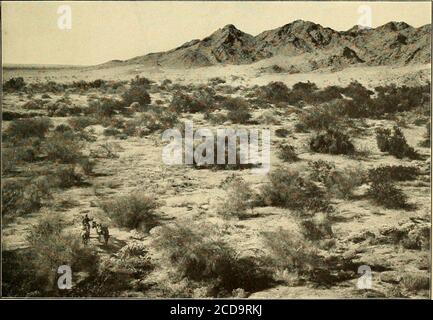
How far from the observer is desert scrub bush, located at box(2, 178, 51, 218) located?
1062 centimetres

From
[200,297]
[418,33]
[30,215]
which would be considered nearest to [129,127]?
[30,215]

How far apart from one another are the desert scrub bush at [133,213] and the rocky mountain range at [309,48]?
589cm

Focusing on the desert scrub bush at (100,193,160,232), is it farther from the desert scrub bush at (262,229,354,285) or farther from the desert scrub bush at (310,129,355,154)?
the desert scrub bush at (310,129,355,154)

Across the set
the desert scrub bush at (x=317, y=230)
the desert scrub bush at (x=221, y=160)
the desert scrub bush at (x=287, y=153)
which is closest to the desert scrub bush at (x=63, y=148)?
the desert scrub bush at (x=221, y=160)

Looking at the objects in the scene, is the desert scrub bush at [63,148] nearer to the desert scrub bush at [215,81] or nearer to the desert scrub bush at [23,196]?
the desert scrub bush at [23,196]

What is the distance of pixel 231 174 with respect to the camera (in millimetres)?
11828

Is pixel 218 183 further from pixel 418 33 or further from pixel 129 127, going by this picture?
pixel 418 33

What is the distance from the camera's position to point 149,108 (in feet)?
47.6

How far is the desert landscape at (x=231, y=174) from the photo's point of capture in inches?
367

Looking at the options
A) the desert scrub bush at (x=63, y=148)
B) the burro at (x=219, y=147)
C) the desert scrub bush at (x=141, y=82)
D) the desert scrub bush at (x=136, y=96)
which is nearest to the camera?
the desert scrub bush at (x=63, y=148)

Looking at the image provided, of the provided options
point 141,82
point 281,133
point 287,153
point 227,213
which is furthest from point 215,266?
point 141,82

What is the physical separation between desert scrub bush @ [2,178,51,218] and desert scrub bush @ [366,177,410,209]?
7.57 metres

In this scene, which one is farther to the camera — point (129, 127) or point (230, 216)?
point (129, 127)

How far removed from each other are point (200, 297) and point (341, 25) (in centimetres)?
879
